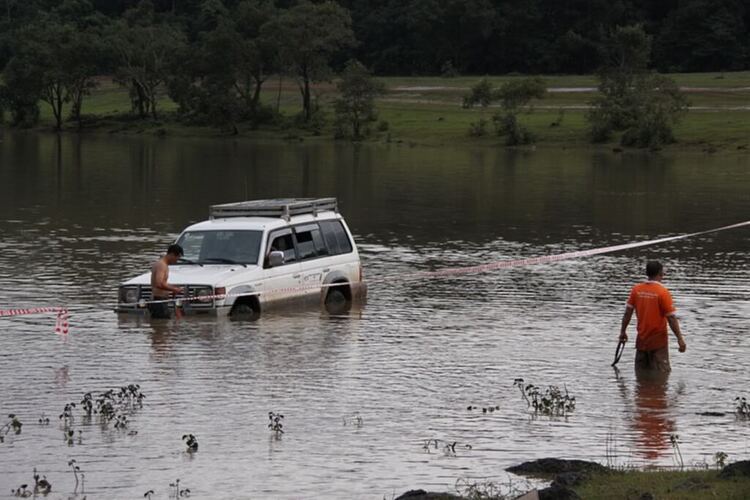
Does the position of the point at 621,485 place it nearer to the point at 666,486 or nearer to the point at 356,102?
the point at 666,486

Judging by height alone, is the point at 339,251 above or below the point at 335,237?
below

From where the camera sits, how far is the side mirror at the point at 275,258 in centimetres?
2248

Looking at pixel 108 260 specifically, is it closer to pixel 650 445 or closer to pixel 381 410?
pixel 381 410

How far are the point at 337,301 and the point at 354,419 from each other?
354 inches

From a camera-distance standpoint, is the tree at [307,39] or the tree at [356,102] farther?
the tree at [307,39]

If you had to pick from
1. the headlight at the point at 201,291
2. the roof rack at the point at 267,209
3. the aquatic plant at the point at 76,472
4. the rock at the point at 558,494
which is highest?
the roof rack at the point at 267,209

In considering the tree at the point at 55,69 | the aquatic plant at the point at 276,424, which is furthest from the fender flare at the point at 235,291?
the tree at the point at 55,69

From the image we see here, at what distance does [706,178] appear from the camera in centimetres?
6025

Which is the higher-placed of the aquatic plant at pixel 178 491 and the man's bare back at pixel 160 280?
the man's bare back at pixel 160 280

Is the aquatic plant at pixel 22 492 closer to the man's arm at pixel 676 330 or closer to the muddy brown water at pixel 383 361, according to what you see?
the muddy brown water at pixel 383 361

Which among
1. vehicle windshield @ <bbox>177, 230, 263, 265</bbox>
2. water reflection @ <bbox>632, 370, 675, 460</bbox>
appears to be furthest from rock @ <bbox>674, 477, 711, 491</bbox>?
vehicle windshield @ <bbox>177, 230, 263, 265</bbox>

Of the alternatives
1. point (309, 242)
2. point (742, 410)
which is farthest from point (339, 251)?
point (742, 410)

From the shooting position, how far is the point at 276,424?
14688 mm

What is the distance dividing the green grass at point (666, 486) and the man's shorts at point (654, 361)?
5950mm
